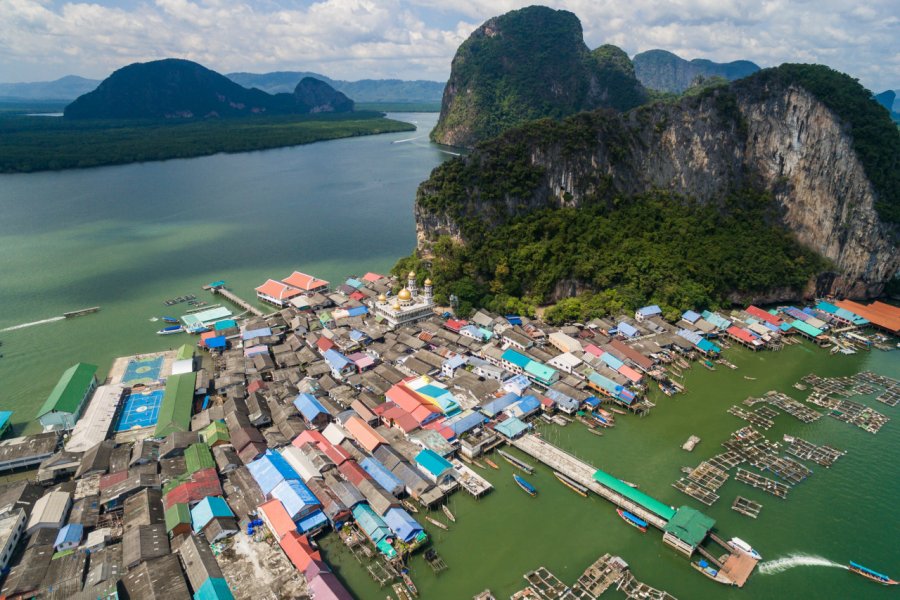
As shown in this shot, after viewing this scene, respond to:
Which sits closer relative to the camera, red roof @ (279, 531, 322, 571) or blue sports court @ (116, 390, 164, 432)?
red roof @ (279, 531, 322, 571)

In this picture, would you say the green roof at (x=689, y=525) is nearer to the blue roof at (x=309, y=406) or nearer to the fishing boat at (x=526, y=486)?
the fishing boat at (x=526, y=486)

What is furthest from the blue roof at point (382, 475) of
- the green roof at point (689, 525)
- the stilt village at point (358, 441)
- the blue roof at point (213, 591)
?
A: the green roof at point (689, 525)

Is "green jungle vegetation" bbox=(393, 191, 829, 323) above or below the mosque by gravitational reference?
above

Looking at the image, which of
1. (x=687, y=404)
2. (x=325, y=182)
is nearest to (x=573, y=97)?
(x=325, y=182)

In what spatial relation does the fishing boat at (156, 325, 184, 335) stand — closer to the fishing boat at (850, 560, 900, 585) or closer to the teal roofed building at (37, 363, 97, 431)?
the teal roofed building at (37, 363, 97, 431)

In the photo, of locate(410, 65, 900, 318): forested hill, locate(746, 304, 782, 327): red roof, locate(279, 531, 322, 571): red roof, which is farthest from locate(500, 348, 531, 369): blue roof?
locate(746, 304, 782, 327): red roof

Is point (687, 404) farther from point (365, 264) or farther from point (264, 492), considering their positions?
point (365, 264)

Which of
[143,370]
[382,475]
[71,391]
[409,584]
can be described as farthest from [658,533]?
[143,370]
